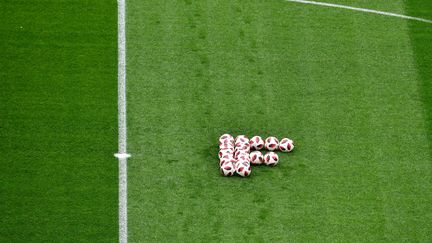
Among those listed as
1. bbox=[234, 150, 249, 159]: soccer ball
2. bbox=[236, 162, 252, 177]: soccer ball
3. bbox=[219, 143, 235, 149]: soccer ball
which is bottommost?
bbox=[236, 162, 252, 177]: soccer ball

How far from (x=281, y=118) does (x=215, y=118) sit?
1.03m

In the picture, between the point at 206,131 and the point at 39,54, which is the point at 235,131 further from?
the point at 39,54

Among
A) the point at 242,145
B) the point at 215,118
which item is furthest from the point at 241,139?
the point at 215,118

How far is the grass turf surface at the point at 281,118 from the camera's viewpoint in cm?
1750

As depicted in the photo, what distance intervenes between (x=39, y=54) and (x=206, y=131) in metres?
3.08

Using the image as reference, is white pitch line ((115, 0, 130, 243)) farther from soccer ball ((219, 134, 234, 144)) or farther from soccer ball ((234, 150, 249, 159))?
soccer ball ((234, 150, 249, 159))

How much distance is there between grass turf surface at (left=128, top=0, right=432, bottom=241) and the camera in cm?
1750

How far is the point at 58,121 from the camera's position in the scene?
18.5 meters

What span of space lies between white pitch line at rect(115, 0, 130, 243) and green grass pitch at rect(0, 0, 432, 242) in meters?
0.09

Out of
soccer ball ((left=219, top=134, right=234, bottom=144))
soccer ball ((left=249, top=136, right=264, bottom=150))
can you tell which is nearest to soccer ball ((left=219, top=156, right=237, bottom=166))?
soccer ball ((left=219, top=134, right=234, bottom=144))

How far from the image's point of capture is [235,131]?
61.5 ft

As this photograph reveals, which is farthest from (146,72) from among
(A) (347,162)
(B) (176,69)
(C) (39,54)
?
(A) (347,162)

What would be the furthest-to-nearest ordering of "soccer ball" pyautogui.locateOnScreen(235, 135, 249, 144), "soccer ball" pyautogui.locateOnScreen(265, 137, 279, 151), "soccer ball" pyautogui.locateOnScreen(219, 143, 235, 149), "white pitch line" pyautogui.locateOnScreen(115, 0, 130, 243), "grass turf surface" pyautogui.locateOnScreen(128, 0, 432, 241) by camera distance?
"soccer ball" pyautogui.locateOnScreen(265, 137, 279, 151) → "soccer ball" pyautogui.locateOnScreen(235, 135, 249, 144) → "soccer ball" pyautogui.locateOnScreen(219, 143, 235, 149) → "grass turf surface" pyautogui.locateOnScreen(128, 0, 432, 241) → "white pitch line" pyautogui.locateOnScreen(115, 0, 130, 243)

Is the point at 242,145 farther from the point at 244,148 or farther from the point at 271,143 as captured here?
the point at 271,143
